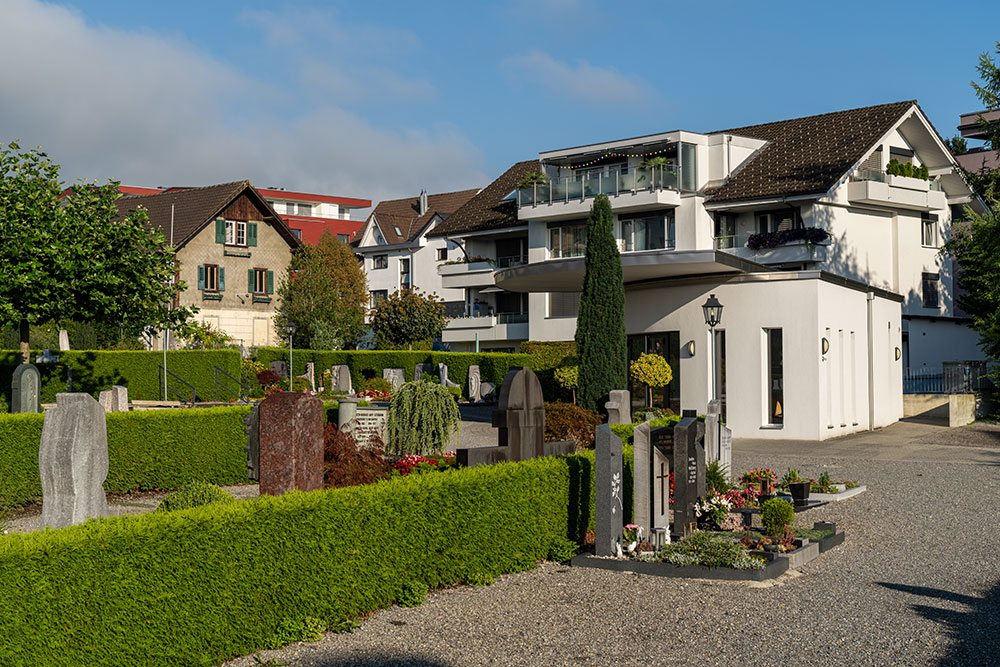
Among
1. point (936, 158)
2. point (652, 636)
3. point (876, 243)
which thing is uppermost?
point (936, 158)

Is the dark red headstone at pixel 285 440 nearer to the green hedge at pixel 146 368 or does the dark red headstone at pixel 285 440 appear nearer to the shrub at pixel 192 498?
the shrub at pixel 192 498

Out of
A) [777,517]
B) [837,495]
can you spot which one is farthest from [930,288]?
[777,517]

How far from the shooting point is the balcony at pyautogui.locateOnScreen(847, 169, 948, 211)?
136ft

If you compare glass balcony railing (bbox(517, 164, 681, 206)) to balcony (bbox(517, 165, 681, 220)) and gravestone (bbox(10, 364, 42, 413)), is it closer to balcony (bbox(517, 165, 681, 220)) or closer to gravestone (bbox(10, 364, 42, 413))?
balcony (bbox(517, 165, 681, 220))

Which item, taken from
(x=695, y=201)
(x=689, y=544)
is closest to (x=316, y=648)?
(x=689, y=544)

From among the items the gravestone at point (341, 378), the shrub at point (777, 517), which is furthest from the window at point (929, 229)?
the shrub at point (777, 517)

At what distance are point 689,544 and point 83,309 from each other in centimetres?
1909

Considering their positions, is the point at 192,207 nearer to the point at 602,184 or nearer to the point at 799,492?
the point at 602,184

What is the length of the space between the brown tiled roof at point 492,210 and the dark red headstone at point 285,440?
4180 cm

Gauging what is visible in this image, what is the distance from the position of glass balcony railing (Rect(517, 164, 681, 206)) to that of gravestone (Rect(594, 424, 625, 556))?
33.5m

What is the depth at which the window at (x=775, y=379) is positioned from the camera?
27.2 meters

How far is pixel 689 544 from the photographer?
11.5 m

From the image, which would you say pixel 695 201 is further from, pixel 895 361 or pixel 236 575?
pixel 236 575

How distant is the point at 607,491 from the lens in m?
11.5
